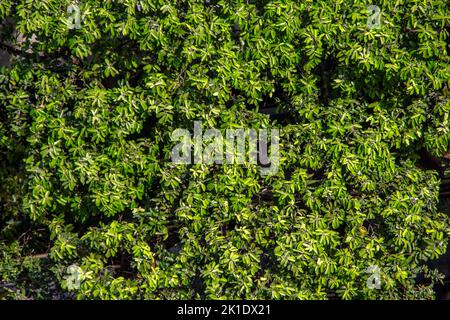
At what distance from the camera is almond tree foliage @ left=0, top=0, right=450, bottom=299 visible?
5.12m

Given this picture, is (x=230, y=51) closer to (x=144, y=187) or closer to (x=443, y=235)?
(x=144, y=187)

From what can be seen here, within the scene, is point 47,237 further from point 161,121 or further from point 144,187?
point 161,121

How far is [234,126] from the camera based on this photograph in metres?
5.22

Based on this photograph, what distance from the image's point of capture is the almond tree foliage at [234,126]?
5125mm

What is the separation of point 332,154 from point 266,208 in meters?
0.75

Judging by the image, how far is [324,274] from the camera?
5.51m

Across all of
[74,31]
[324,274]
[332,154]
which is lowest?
[324,274]

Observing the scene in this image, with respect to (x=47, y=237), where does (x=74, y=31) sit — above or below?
above

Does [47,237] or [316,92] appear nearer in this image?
[316,92]

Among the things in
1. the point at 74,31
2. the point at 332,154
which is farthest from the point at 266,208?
the point at 74,31
